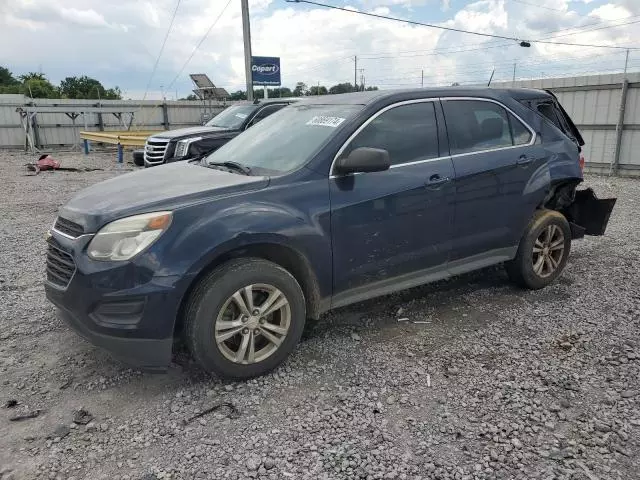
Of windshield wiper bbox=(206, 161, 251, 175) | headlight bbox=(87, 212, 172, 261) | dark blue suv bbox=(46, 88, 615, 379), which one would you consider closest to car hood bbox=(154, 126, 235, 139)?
dark blue suv bbox=(46, 88, 615, 379)

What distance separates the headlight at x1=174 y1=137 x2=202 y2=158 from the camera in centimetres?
1032

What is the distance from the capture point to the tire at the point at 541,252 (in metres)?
4.75

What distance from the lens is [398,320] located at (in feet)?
14.2

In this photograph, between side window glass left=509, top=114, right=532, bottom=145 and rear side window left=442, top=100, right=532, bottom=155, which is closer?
rear side window left=442, top=100, right=532, bottom=155

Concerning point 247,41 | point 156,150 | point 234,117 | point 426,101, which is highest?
point 247,41

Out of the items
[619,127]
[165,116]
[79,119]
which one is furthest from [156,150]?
[165,116]

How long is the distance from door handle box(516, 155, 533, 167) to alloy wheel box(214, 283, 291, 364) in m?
2.54

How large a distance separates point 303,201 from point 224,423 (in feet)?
4.87

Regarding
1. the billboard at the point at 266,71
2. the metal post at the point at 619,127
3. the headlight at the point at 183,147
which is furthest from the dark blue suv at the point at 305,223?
the billboard at the point at 266,71

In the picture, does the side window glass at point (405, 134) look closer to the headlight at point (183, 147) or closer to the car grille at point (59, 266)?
the car grille at point (59, 266)

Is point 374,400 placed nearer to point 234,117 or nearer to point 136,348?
point 136,348

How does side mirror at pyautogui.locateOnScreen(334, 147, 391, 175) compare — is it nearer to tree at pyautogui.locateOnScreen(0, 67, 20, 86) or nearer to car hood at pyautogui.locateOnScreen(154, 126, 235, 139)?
car hood at pyautogui.locateOnScreen(154, 126, 235, 139)

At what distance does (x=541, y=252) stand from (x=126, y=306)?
377 cm

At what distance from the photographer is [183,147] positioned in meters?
10.4
